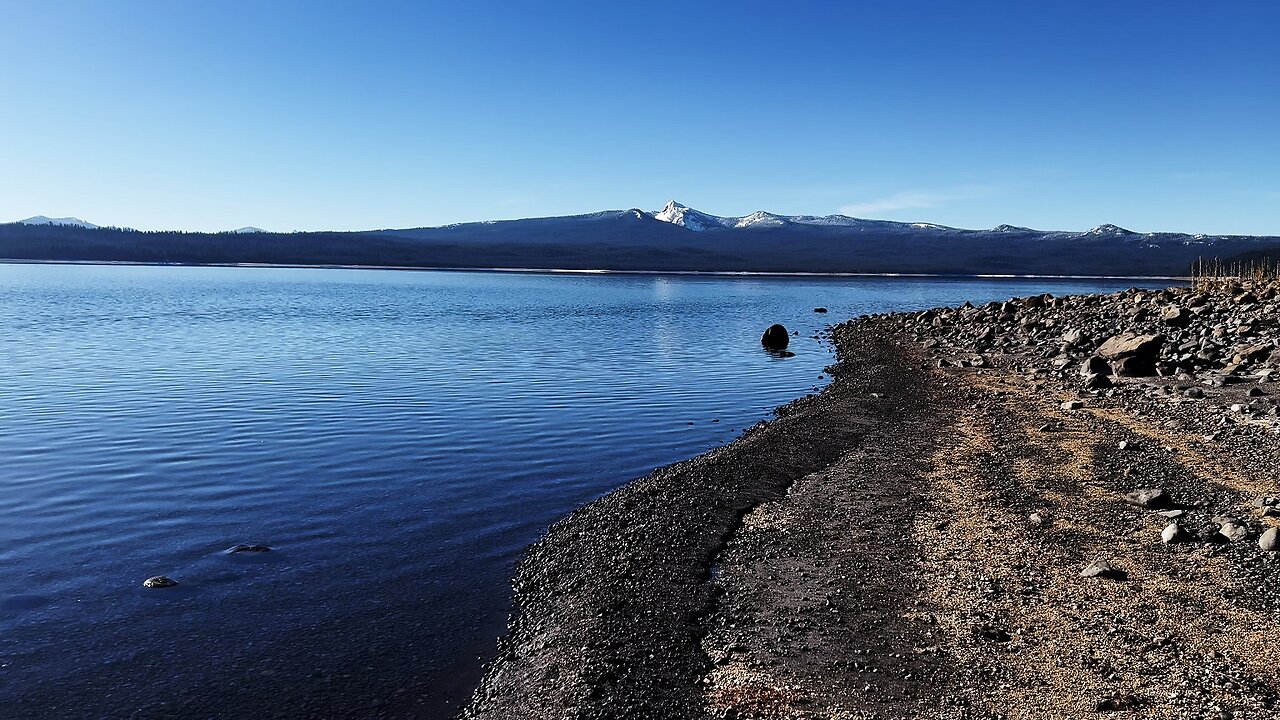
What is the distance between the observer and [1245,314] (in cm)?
2759

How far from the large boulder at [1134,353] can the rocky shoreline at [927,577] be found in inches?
161

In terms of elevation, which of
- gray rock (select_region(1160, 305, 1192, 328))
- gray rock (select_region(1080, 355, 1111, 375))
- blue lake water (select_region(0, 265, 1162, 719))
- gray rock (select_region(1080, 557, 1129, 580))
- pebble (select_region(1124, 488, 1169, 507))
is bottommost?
blue lake water (select_region(0, 265, 1162, 719))

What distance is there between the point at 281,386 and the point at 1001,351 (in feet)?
76.6

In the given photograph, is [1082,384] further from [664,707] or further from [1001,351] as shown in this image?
[664,707]

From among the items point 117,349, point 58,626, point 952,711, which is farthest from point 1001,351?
point 117,349

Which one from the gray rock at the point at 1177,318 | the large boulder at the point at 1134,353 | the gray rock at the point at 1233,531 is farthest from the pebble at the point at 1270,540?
the gray rock at the point at 1177,318

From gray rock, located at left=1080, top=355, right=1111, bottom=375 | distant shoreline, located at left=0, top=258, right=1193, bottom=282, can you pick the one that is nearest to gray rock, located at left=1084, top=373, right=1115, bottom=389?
gray rock, located at left=1080, top=355, right=1111, bottom=375

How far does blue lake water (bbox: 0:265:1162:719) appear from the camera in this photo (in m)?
7.29

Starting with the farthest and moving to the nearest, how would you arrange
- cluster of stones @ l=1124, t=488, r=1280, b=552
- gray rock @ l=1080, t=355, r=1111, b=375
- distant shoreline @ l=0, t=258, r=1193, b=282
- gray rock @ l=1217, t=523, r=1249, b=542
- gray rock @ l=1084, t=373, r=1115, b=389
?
1. distant shoreline @ l=0, t=258, r=1193, b=282
2. gray rock @ l=1080, t=355, r=1111, b=375
3. gray rock @ l=1084, t=373, r=1115, b=389
4. gray rock @ l=1217, t=523, r=1249, b=542
5. cluster of stones @ l=1124, t=488, r=1280, b=552

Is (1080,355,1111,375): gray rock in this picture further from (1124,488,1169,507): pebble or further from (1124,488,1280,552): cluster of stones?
(1124,488,1280,552): cluster of stones

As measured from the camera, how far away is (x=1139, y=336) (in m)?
22.6

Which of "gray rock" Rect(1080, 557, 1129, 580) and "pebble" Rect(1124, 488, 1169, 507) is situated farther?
"pebble" Rect(1124, 488, 1169, 507)

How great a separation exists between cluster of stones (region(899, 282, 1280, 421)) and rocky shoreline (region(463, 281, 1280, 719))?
3303 mm

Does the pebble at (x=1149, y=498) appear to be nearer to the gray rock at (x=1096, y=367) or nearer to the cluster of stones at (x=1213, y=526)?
the cluster of stones at (x=1213, y=526)
